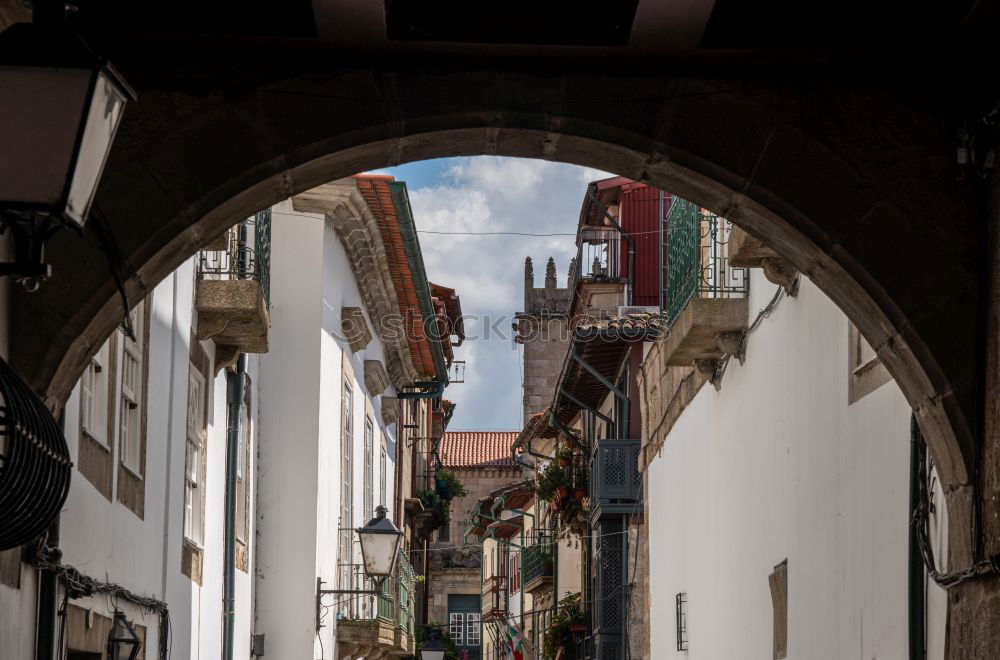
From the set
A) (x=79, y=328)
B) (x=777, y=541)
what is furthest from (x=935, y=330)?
(x=777, y=541)

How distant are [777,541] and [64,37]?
7.66 m

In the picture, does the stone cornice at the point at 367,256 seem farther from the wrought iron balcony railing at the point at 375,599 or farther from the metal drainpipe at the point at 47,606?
the metal drainpipe at the point at 47,606

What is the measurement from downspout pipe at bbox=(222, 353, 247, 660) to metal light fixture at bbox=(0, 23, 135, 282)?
1066cm

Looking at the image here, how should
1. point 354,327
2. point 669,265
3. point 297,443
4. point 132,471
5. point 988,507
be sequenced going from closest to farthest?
point 988,507 < point 132,471 < point 669,265 < point 297,443 < point 354,327

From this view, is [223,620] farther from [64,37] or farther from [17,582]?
[64,37]

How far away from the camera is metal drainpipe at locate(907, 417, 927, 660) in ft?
22.4

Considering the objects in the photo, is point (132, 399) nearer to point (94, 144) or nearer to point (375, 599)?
point (94, 144)

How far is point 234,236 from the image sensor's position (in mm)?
12922

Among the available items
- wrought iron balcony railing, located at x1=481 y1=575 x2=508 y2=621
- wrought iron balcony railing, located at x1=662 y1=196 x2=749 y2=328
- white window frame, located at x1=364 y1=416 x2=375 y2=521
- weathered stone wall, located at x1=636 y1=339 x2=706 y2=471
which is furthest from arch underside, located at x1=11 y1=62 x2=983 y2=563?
wrought iron balcony railing, located at x1=481 y1=575 x2=508 y2=621

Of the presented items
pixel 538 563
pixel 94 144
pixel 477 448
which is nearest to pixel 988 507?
pixel 94 144

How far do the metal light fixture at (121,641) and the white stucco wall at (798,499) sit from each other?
4082 mm

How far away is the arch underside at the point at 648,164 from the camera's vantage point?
571 cm

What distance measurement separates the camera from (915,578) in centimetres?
692

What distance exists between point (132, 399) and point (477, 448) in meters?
55.3
